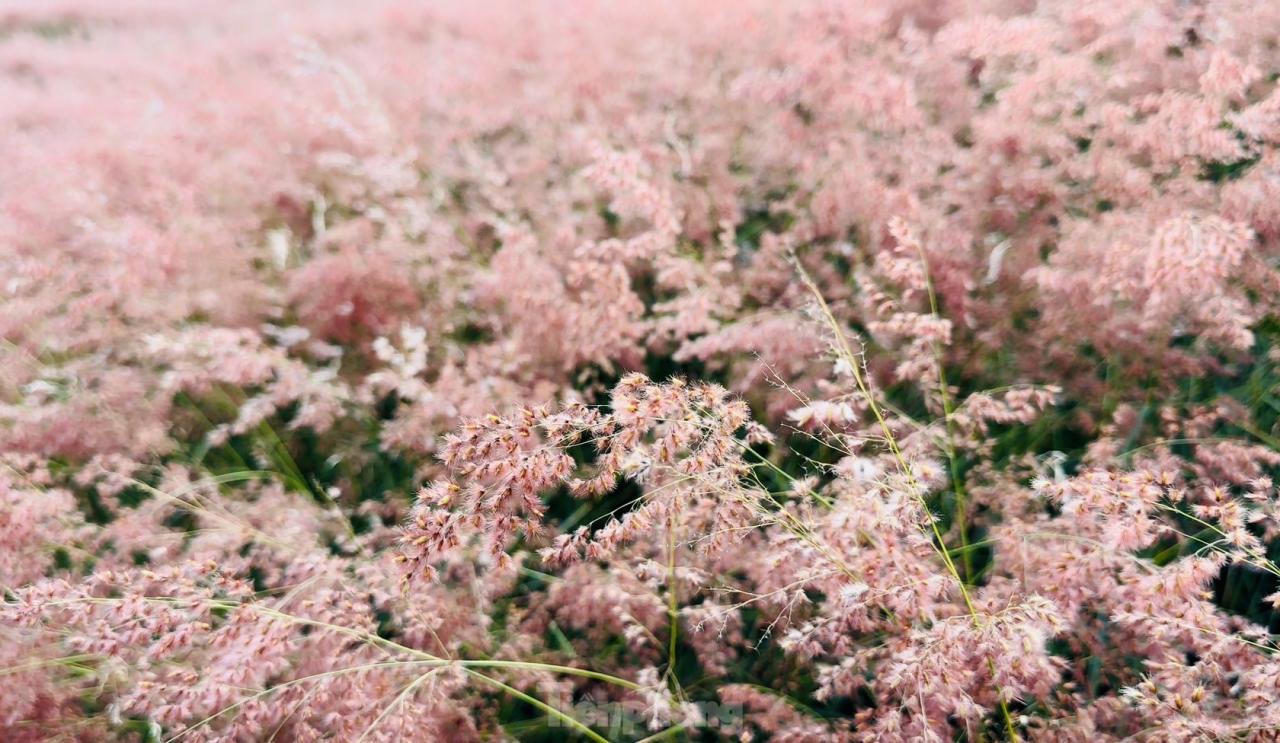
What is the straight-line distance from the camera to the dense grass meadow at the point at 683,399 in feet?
5.18

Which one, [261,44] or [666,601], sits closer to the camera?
[666,601]

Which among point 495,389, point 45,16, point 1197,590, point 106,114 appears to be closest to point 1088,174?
point 1197,590

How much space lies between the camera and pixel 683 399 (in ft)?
4.74

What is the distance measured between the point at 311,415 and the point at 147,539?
69cm

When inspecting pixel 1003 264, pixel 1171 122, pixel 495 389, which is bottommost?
pixel 495 389

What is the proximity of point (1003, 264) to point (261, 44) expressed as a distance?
6.06 meters

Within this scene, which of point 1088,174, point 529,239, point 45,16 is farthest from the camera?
point 45,16

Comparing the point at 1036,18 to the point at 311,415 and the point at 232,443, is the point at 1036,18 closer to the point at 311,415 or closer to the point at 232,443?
the point at 311,415

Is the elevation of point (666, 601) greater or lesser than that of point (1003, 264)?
lesser

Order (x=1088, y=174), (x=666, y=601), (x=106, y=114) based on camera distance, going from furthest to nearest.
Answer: (x=106, y=114)
(x=1088, y=174)
(x=666, y=601)

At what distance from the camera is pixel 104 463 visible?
8.86 feet

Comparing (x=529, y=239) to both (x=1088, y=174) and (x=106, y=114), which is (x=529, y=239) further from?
(x=106, y=114)

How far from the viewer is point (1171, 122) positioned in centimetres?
247

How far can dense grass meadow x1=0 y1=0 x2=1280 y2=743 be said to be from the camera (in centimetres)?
158
